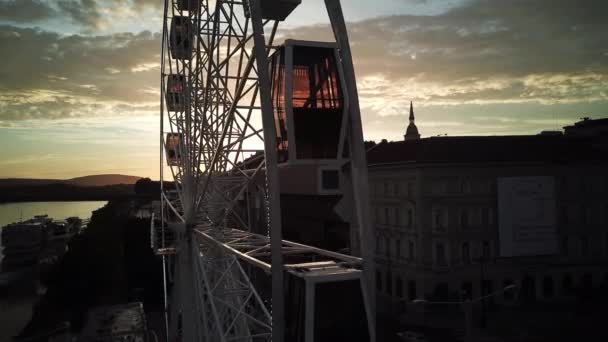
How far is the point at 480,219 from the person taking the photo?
121 feet

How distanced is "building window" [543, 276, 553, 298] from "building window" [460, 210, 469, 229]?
8.63 metres

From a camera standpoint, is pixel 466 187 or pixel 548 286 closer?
pixel 466 187

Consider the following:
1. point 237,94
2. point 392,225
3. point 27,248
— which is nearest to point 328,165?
point 237,94

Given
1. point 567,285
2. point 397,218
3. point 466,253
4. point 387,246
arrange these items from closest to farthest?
point 466,253 → point 567,285 → point 397,218 → point 387,246

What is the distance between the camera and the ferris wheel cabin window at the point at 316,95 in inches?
369

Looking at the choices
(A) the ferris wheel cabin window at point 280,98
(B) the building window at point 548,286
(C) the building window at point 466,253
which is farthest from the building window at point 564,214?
(A) the ferris wheel cabin window at point 280,98

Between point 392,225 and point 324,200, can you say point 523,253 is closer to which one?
point 392,225

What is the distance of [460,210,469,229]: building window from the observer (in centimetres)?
3631

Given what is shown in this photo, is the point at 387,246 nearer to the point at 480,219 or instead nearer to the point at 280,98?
the point at 480,219

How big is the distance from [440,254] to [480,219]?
446 centimetres

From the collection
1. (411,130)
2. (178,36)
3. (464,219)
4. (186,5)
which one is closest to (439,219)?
(464,219)

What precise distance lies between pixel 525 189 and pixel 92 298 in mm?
37497

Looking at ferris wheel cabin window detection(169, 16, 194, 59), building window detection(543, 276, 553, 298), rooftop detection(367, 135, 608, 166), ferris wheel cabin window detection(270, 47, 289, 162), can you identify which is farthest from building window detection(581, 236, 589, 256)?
ferris wheel cabin window detection(270, 47, 289, 162)

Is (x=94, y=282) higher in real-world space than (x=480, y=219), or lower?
lower
